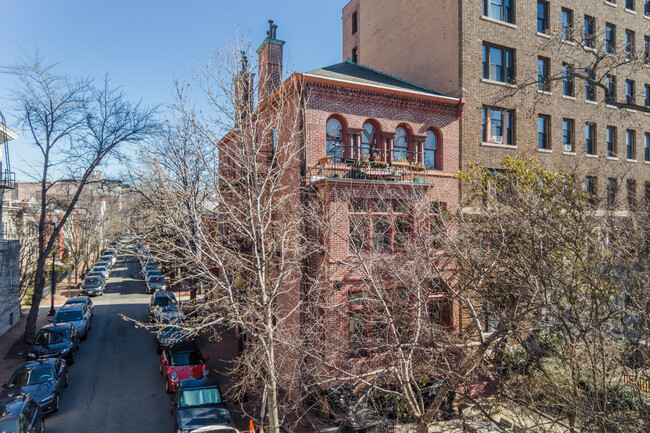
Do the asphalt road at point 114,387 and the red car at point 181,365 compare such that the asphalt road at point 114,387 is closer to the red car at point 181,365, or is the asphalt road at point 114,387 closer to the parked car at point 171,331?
the red car at point 181,365

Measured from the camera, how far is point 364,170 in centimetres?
1507

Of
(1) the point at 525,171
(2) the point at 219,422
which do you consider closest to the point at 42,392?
(2) the point at 219,422

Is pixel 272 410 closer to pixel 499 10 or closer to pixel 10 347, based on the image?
pixel 10 347

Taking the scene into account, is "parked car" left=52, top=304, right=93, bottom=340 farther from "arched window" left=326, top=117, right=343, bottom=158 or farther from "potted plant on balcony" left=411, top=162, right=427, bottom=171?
"potted plant on balcony" left=411, top=162, right=427, bottom=171

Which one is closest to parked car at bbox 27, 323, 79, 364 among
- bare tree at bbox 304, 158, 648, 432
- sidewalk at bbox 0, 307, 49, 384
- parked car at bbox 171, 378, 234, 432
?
sidewalk at bbox 0, 307, 49, 384

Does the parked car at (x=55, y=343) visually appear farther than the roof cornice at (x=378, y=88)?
Yes

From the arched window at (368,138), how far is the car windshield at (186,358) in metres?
10.7

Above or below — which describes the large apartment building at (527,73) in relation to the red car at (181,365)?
above

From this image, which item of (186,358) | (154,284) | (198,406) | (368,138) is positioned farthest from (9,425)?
(154,284)

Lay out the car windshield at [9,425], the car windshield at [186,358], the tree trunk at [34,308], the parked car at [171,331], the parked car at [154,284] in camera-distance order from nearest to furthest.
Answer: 1. the parked car at [171,331]
2. the car windshield at [9,425]
3. the car windshield at [186,358]
4. the tree trunk at [34,308]
5. the parked car at [154,284]

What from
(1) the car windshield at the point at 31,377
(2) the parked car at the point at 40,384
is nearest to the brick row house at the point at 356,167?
(2) the parked car at the point at 40,384

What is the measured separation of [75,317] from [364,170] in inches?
734

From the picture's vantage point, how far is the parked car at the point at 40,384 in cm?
1384

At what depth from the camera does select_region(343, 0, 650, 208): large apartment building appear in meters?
18.9
